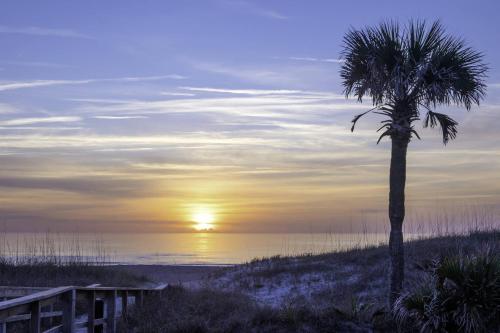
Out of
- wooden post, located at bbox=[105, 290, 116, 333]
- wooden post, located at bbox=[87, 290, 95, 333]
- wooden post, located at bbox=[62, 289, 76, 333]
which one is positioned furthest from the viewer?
wooden post, located at bbox=[105, 290, 116, 333]

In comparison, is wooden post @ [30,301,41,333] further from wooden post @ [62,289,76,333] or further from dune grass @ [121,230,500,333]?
dune grass @ [121,230,500,333]

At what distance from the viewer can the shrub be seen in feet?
38.1

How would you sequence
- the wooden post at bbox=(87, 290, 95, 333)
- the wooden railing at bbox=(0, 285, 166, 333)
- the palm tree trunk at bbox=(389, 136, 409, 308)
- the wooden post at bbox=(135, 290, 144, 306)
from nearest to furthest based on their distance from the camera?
the wooden railing at bbox=(0, 285, 166, 333) < the wooden post at bbox=(87, 290, 95, 333) < the wooden post at bbox=(135, 290, 144, 306) < the palm tree trunk at bbox=(389, 136, 409, 308)

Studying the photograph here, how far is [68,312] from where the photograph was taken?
8.88 m

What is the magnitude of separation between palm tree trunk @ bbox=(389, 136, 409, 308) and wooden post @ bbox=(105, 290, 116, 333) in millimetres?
6093

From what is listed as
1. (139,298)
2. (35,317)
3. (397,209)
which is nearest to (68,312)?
(35,317)

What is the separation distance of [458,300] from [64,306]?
711 centimetres

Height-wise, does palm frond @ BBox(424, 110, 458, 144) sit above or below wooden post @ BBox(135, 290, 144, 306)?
above

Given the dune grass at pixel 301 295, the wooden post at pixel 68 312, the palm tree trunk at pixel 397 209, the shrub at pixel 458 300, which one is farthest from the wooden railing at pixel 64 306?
the palm tree trunk at pixel 397 209

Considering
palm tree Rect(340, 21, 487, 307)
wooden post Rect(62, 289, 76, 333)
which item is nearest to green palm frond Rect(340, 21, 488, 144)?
palm tree Rect(340, 21, 487, 307)

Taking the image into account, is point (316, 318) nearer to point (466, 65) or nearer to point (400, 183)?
point (400, 183)

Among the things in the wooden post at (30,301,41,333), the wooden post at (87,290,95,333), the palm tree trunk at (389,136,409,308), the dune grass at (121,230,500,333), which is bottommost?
the dune grass at (121,230,500,333)

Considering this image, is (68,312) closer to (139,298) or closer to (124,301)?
(124,301)

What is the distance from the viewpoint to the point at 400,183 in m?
14.5
